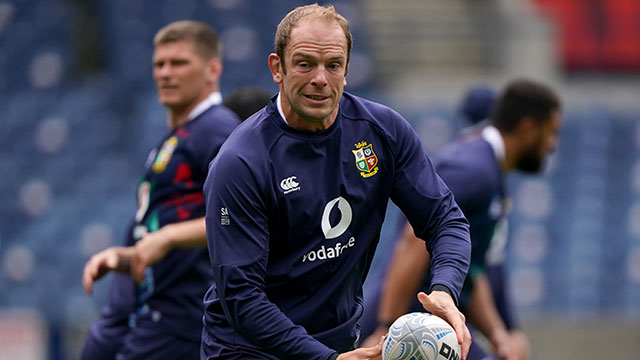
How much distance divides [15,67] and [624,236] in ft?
26.7

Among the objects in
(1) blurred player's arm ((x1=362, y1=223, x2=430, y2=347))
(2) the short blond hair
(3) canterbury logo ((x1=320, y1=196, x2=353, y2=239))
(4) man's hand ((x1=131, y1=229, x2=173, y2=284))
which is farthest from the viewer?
(2) the short blond hair

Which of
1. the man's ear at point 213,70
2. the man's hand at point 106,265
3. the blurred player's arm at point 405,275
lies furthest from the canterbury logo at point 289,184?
the man's ear at point 213,70

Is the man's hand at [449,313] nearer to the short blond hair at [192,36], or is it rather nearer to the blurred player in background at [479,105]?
the short blond hair at [192,36]

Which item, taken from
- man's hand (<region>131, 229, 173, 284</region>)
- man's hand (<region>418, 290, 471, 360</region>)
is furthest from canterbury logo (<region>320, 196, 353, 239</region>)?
man's hand (<region>131, 229, 173, 284</region>)

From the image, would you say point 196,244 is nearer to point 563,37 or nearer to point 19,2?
point 19,2

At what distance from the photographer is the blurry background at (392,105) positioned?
1154cm

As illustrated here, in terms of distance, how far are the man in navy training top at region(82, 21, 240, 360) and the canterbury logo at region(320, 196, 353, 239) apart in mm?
1311

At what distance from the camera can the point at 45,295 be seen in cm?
1187

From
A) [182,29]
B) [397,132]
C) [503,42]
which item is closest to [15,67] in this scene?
[503,42]

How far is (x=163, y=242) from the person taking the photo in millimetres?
4918

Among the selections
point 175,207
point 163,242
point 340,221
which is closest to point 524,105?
point 175,207

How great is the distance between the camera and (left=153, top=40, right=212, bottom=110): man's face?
5.54 m

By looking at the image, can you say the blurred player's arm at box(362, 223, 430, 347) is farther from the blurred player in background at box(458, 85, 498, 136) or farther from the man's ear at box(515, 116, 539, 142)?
the blurred player in background at box(458, 85, 498, 136)

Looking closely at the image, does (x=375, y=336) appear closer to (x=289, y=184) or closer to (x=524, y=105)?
(x=524, y=105)
